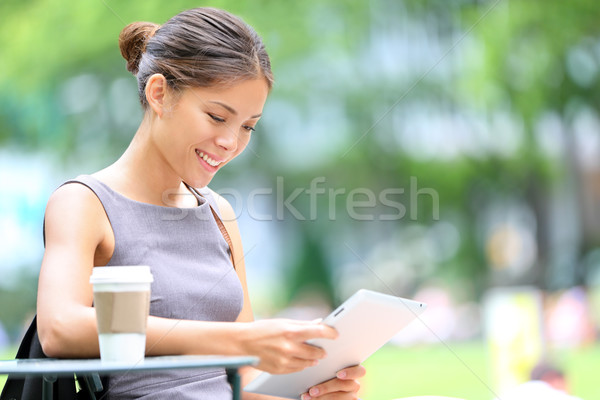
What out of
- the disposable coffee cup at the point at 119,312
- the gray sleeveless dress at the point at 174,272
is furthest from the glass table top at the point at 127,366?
the gray sleeveless dress at the point at 174,272

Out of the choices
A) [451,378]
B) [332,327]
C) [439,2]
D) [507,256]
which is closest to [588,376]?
[451,378]

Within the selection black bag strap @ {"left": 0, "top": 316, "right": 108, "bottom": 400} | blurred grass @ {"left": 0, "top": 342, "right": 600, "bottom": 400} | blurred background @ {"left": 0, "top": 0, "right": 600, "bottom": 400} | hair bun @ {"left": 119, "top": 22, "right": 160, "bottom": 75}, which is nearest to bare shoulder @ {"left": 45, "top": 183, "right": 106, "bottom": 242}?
black bag strap @ {"left": 0, "top": 316, "right": 108, "bottom": 400}

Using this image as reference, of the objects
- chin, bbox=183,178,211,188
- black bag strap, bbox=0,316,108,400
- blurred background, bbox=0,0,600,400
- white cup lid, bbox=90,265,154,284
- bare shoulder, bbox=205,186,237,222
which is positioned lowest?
black bag strap, bbox=0,316,108,400

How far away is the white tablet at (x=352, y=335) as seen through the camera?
32.9 inches

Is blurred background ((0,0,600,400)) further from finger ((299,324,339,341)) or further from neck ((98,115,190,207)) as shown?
finger ((299,324,339,341))

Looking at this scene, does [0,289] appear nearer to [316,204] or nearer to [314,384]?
[316,204]

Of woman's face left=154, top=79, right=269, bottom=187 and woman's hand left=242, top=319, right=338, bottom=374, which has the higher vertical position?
woman's face left=154, top=79, right=269, bottom=187

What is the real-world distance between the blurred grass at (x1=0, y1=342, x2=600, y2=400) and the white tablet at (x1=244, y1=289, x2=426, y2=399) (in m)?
2.81

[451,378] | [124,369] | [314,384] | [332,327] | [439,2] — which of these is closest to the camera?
[124,369]

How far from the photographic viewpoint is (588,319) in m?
5.39

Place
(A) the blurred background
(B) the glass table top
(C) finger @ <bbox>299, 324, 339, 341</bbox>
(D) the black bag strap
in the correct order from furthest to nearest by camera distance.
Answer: (A) the blurred background, (D) the black bag strap, (C) finger @ <bbox>299, 324, 339, 341</bbox>, (B) the glass table top

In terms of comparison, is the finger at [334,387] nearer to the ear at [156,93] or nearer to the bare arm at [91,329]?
the bare arm at [91,329]

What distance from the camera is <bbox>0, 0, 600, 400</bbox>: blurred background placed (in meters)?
4.29

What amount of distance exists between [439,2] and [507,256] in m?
2.18
